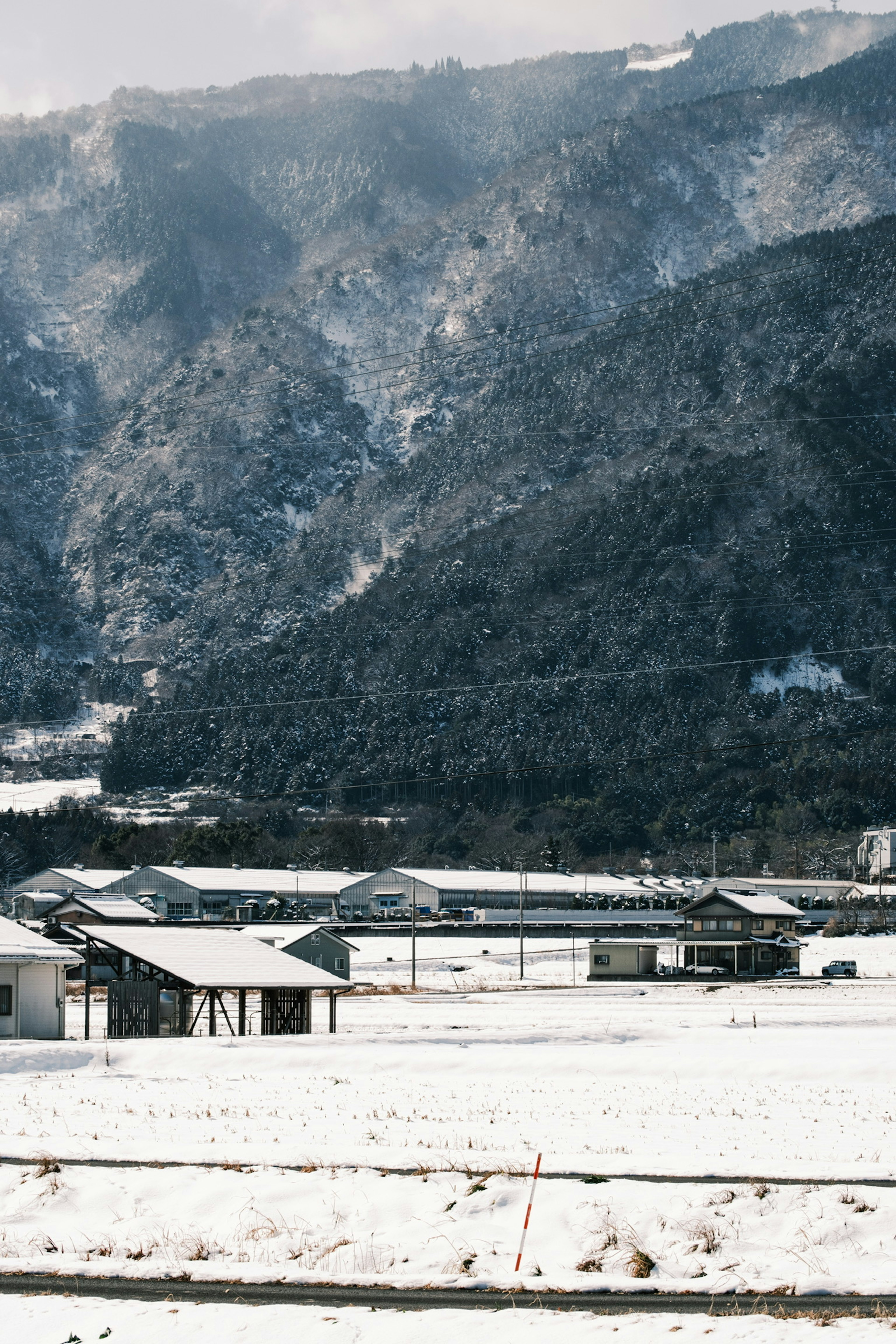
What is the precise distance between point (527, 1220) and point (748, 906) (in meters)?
94.3

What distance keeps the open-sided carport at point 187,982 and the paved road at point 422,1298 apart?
31631 mm

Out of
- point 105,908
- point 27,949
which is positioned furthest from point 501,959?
point 27,949

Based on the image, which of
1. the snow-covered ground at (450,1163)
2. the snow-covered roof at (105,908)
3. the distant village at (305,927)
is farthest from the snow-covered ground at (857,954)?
the snow-covered ground at (450,1163)

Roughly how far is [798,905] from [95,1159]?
14105 cm

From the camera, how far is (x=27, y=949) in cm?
4678

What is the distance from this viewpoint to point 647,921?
140m

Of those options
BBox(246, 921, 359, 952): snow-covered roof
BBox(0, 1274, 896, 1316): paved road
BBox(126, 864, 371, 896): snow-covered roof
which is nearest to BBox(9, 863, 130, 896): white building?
BBox(126, 864, 371, 896): snow-covered roof

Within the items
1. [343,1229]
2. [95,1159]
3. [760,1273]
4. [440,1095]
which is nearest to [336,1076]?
[440,1095]

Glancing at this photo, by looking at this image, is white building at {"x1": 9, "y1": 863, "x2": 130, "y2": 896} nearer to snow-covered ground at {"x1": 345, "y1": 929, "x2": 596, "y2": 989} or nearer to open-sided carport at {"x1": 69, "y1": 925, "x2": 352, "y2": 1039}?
snow-covered ground at {"x1": 345, "y1": 929, "x2": 596, "y2": 989}

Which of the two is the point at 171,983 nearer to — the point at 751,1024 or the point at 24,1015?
the point at 24,1015

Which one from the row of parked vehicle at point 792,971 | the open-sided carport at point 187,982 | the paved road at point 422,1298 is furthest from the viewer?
the row of parked vehicle at point 792,971

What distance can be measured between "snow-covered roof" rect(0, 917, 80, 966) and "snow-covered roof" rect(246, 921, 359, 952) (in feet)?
107

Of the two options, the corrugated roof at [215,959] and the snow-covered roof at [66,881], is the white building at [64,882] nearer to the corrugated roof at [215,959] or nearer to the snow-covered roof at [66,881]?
the snow-covered roof at [66,881]

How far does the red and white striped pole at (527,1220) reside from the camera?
1598cm
